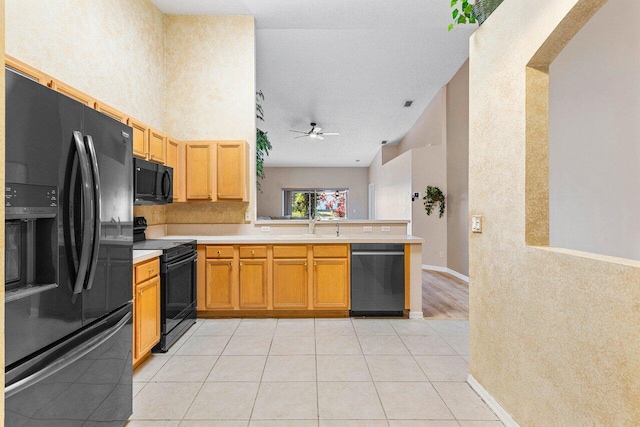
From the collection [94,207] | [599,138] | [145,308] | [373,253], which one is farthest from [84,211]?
[599,138]

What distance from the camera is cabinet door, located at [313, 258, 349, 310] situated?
3482mm

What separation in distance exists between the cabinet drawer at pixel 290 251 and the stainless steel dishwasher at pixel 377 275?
0.56 m

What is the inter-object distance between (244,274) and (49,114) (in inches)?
100

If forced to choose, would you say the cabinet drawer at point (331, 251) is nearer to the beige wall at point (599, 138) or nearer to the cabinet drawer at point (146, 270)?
the cabinet drawer at point (146, 270)

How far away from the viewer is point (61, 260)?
120cm

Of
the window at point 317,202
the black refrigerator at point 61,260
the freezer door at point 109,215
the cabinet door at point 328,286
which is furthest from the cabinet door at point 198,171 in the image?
the window at point 317,202

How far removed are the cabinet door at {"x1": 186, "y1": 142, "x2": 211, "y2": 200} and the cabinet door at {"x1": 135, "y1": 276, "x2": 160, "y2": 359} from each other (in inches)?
51.2

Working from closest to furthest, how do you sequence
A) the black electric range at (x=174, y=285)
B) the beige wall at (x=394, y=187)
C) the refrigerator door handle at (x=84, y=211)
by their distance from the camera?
the refrigerator door handle at (x=84, y=211) → the black electric range at (x=174, y=285) → the beige wall at (x=394, y=187)

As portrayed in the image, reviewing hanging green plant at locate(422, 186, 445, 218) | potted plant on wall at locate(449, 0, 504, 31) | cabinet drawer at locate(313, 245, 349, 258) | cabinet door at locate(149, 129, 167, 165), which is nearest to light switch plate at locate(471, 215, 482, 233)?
potted plant on wall at locate(449, 0, 504, 31)

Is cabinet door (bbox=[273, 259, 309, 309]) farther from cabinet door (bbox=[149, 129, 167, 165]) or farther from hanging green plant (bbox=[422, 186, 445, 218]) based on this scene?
hanging green plant (bbox=[422, 186, 445, 218])

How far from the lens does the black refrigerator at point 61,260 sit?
1.03 m

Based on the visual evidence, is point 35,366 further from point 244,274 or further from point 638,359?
point 244,274

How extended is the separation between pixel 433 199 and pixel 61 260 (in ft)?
19.9

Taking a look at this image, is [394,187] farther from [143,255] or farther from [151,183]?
[143,255]
